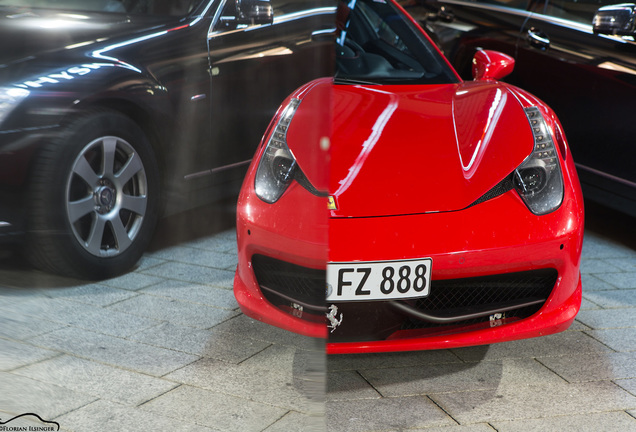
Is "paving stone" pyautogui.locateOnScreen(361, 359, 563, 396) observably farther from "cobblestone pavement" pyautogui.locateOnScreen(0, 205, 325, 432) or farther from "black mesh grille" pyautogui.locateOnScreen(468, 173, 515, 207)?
"cobblestone pavement" pyautogui.locateOnScreen(0, 205, 325, 432)

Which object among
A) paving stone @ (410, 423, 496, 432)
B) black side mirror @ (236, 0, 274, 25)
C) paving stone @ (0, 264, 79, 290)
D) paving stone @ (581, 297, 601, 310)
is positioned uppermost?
black side mirror @ (236, 0, 274, 25)

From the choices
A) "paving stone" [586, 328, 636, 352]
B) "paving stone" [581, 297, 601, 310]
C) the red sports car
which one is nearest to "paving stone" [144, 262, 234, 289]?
the red sports car

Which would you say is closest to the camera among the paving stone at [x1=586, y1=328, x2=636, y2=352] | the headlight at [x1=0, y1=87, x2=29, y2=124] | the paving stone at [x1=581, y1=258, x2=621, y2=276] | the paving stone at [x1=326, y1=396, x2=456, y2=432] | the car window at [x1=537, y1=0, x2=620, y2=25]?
the headlight at [x1=0, y1=87, x2=29, y2=124]

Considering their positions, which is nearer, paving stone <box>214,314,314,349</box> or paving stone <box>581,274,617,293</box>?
paving stone <box>214,314,314,349</box>

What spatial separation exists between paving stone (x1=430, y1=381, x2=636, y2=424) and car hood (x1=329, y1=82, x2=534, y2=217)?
28 cm

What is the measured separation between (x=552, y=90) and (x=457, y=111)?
3.21 ft

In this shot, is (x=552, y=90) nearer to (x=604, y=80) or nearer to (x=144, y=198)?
(x=604, y=80)

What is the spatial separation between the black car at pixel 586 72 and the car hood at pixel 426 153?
70cm

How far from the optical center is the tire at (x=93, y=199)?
0.77ft

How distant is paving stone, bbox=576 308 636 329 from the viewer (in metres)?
1.28

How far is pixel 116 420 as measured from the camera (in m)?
0.26

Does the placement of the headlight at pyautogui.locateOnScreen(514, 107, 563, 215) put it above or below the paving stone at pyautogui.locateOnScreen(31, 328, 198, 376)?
below

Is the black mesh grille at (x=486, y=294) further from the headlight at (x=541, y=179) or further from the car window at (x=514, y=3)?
the car window at (x=514, y=3)

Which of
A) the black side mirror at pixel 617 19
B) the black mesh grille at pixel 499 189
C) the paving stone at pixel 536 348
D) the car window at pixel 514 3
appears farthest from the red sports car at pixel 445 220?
the car window at pixel 514 3
